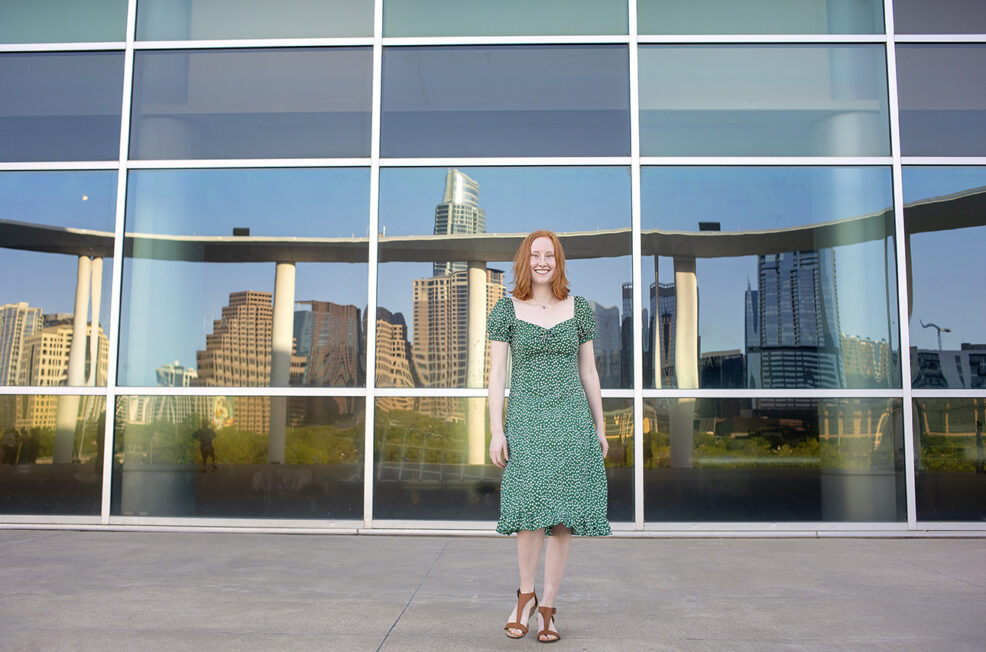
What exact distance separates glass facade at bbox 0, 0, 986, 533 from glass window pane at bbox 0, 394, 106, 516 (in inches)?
0.8

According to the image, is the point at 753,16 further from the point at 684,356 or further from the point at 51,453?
the point at 51,453

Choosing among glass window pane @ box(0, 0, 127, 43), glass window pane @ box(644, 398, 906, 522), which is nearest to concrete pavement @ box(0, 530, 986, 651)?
glass window pane @ box(644, 398, 906, 522)

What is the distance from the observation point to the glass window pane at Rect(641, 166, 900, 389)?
231 inches

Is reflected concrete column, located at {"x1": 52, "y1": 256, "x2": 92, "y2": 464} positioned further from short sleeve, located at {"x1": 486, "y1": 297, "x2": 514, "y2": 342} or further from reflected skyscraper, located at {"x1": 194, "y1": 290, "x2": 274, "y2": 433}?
short sleeve, located at {"x1": 486, "y1": 297, "x2": 514, "y2": 342}

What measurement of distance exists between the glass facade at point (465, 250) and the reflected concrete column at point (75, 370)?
23mm

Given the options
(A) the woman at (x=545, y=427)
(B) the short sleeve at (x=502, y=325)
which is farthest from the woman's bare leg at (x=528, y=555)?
(B) the short sleeve at (x=502, y=325)

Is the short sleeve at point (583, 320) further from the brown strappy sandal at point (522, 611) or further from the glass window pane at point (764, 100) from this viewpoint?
the glass window pane at point (764, 100)

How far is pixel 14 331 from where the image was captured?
6.14m

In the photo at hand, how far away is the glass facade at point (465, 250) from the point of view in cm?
584

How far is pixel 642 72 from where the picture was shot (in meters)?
6.24

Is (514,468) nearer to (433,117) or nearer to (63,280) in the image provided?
(433,117)

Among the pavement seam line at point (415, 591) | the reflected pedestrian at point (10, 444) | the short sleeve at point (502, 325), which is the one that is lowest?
the pavement seam line at point (415, 591)

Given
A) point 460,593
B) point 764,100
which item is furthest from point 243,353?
point 764,100

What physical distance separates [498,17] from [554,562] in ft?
15.2
